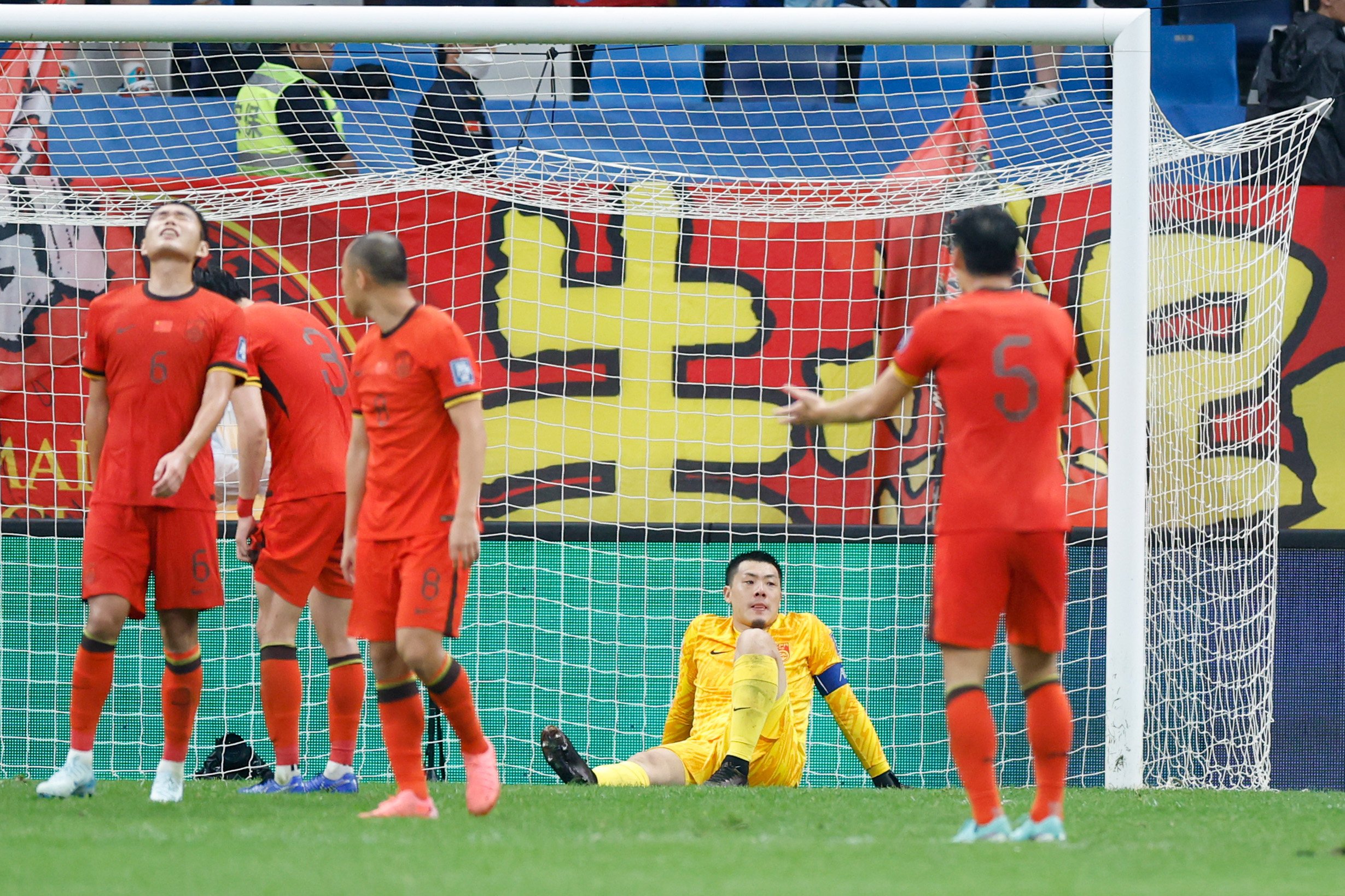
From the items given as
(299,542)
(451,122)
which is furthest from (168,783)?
(451,122)

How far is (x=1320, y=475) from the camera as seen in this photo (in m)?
7.92

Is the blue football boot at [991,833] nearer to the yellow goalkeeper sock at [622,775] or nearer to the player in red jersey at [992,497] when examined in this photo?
the player in red jersey at [992,497]

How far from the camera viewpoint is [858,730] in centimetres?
647

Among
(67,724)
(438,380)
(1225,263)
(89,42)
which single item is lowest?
(67,724)

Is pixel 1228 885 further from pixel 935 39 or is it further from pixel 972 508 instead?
pixel 935 39

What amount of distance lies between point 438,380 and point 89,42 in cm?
316

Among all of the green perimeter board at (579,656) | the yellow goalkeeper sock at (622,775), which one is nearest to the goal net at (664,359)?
the green perimeter board at (579,656)

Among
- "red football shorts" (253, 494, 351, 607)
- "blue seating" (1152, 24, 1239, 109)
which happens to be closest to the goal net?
"blue seating" (1152, 24, 1239, 109)

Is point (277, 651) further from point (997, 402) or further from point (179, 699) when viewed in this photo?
point (997, 402)

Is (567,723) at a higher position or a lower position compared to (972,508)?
lower

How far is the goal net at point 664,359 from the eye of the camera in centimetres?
726

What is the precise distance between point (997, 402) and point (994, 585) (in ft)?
1.52

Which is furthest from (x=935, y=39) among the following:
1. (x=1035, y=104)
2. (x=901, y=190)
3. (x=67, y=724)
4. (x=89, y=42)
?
(x=67, y=724)

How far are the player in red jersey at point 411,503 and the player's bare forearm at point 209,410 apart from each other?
660mm
